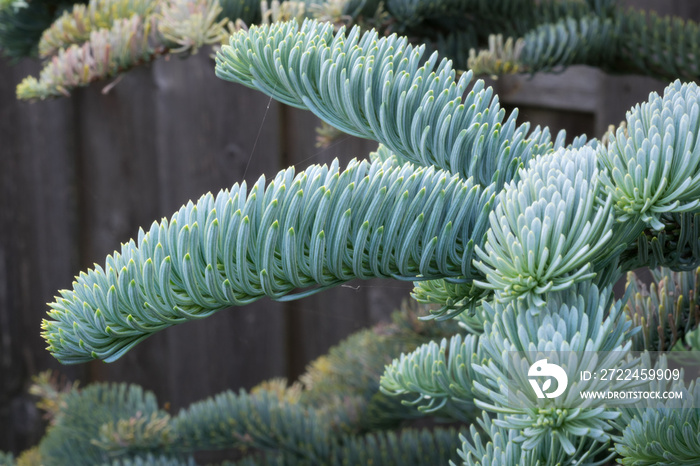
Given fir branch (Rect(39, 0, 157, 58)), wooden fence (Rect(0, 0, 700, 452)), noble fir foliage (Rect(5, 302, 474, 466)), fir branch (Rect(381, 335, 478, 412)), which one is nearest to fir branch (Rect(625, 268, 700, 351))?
fir branch (Rect(381, 335, 478, 412))

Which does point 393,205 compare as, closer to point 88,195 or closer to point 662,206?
point 662,206

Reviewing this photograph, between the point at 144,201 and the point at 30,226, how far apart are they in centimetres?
26

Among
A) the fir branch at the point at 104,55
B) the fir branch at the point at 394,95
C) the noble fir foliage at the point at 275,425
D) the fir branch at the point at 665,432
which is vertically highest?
the fir branch at the point at 104,55

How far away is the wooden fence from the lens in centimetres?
119

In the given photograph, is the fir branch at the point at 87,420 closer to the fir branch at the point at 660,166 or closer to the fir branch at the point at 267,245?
the fir branch at the point at 267,245

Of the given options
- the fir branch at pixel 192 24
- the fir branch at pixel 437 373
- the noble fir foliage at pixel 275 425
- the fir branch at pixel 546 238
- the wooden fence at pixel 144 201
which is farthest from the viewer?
the wooden fence at pixel 144 201

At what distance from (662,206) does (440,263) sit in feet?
0.27

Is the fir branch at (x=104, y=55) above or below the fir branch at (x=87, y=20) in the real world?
below

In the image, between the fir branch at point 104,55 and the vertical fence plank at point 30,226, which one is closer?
the fir branch at point 104,55

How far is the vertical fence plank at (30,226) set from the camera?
1.29 metres

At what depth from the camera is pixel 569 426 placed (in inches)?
7.9

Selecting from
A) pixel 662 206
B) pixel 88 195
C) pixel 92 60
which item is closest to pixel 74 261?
pixel 88 195

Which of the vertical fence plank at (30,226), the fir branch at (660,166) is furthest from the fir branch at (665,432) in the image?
the vertical fence plank at (30,226)

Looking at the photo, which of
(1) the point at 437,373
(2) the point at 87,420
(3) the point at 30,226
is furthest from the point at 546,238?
(3) the point at 30,226
